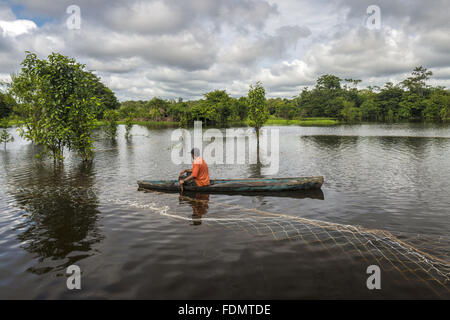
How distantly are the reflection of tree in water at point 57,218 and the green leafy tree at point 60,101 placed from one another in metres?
3.72

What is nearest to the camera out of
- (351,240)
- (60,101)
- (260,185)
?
(351,240)

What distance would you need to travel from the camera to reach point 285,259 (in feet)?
21.6

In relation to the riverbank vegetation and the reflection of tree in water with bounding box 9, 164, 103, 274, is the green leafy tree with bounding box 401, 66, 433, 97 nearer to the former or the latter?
the riverbank vegetation

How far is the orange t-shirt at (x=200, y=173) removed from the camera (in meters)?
12.3

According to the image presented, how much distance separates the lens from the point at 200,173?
12516mm

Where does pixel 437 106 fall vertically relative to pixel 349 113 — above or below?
above

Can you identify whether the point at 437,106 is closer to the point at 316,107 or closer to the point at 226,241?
the point at 316,107

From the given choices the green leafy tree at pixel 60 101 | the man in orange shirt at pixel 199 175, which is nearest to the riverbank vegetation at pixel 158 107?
the green leafy tree at pixel 60 101

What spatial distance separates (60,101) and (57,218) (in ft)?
39.0

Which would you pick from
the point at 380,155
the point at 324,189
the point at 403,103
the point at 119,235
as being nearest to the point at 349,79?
the point at 403,103

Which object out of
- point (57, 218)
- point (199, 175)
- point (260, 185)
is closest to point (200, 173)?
point (199, 175)
